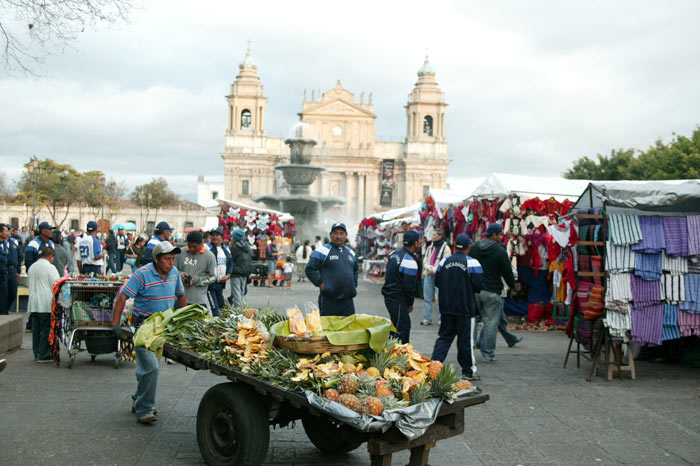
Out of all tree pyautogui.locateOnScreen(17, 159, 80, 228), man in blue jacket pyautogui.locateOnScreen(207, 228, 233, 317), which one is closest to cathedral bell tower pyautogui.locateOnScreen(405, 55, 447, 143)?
tree pyautogui.locateOnScreen(17, 159, 80, 228)

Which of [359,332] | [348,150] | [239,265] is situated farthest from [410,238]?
[348,150]

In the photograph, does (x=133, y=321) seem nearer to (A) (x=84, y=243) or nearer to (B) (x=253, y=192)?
(A) (x=84, y=243)

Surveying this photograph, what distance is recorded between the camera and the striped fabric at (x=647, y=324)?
7.62m

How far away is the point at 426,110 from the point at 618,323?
258 feet

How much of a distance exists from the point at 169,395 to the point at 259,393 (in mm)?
2645

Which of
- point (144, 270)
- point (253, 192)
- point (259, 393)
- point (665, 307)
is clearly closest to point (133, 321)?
point (144, 270)

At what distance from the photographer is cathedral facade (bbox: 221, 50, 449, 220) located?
81.1 meters

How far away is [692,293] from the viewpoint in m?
7.69

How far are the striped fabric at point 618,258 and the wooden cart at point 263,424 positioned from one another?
4.24 metres

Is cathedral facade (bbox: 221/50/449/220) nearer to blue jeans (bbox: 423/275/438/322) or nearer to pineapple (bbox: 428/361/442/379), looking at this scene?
blue jeans (bbox: 423/275/438/322)

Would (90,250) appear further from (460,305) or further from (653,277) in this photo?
(653,277)

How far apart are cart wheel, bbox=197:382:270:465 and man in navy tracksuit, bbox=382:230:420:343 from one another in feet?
11.4

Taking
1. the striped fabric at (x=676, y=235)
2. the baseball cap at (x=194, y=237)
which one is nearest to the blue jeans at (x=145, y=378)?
the baseball cap at (x=194, y=237)

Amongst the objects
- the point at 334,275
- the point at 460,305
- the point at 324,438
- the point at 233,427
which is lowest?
the point at 324,438
